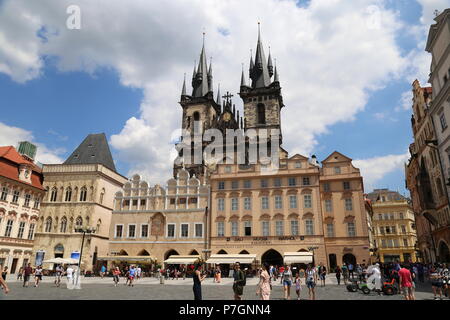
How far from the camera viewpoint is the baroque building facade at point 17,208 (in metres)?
33.3

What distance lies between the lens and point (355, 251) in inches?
1303

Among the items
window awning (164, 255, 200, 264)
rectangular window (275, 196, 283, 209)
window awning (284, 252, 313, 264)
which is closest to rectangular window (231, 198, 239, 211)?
rectangular window (275, 196, 283, 209)

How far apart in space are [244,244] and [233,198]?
5343 millimetres

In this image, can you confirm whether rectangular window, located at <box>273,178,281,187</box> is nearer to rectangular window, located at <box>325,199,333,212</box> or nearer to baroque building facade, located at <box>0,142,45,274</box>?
rectangular window, located at <box>325,199,333,212</box>

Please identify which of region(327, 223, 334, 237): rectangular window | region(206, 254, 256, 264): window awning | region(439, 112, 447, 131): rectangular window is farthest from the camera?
region(327, 223, 334, 237): rectangular window

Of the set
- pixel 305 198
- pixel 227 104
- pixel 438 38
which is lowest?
pixel 305 198

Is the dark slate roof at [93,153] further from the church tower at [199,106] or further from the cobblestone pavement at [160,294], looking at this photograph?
the cobblestone pavement at [160,294]

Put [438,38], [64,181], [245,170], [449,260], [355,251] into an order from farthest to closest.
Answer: [64,181]
[245,170]
[355,251]
[449,260]
[438,38]

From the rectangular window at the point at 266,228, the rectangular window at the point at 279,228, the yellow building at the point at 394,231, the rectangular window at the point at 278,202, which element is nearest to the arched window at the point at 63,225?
the rectangular window at the point at 266,228

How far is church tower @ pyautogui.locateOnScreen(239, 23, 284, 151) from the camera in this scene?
197 ft

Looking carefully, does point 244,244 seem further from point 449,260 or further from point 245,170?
point 449,260

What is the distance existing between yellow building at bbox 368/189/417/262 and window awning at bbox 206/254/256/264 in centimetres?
3394

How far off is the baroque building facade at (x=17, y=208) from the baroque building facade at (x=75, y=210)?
47.8 inches
